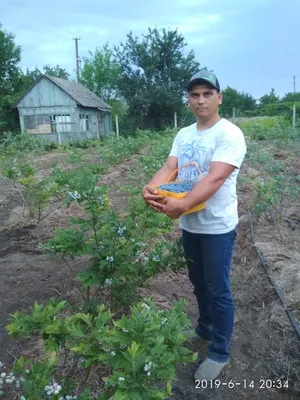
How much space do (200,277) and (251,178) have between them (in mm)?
3581

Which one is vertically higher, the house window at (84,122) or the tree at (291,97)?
the tree at (291,97)

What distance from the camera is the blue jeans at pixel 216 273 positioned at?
2020mm

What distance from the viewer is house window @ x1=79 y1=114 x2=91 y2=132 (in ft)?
76.0

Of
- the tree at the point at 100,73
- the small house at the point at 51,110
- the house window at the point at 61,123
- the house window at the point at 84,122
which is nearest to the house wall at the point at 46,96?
the small house at the point at 51,110

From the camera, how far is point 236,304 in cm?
300

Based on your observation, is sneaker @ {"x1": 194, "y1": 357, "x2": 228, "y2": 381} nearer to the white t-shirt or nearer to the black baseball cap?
the white t-shirt

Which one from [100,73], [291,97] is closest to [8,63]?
[100,73]

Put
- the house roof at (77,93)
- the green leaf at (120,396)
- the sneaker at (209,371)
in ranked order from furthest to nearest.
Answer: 1. the house roof at (77,93)
2. the sneaker at (209,371)
3. the green leaf at (120,396)

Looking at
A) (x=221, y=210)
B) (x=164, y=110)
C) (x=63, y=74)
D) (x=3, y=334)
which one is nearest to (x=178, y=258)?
(x=221, y=210)

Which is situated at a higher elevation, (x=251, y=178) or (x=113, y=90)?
(x=113, y=90)

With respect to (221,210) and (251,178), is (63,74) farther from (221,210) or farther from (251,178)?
(221,210)

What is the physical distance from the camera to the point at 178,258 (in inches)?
89.8

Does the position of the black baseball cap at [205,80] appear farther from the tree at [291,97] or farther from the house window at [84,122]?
the tree at [291,97]

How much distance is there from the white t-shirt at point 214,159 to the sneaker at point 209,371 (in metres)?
0.73
